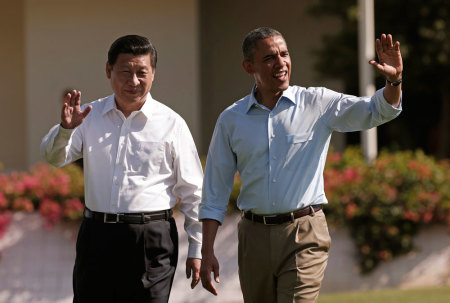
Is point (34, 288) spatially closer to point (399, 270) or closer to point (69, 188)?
point (69, 188)

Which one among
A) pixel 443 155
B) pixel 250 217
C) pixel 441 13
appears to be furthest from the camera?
pixel 443 155

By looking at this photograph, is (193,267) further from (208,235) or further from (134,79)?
(134,79)

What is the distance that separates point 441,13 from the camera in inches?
463

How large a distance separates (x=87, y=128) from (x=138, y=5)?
8248 millimetres

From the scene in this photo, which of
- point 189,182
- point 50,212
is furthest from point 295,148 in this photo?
point 50,212

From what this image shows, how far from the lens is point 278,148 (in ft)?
14.3

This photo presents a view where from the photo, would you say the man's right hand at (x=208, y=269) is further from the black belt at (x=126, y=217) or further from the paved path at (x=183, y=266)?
the paved path at (x=183, y=266)

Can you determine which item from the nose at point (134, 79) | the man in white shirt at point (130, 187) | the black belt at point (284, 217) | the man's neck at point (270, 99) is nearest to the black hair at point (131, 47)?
the man in white shirt at point (130, 187)

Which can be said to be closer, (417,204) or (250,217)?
(250,217)

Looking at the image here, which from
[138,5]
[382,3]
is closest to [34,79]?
[138,5]

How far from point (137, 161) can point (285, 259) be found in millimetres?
955

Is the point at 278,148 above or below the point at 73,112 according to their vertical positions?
below

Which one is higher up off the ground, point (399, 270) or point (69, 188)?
point (69, 188)

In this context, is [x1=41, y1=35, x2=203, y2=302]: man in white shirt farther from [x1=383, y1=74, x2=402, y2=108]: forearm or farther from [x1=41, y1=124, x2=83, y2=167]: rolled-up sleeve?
[x1=383, y1=74, x2=402, y2=108]: forearm
